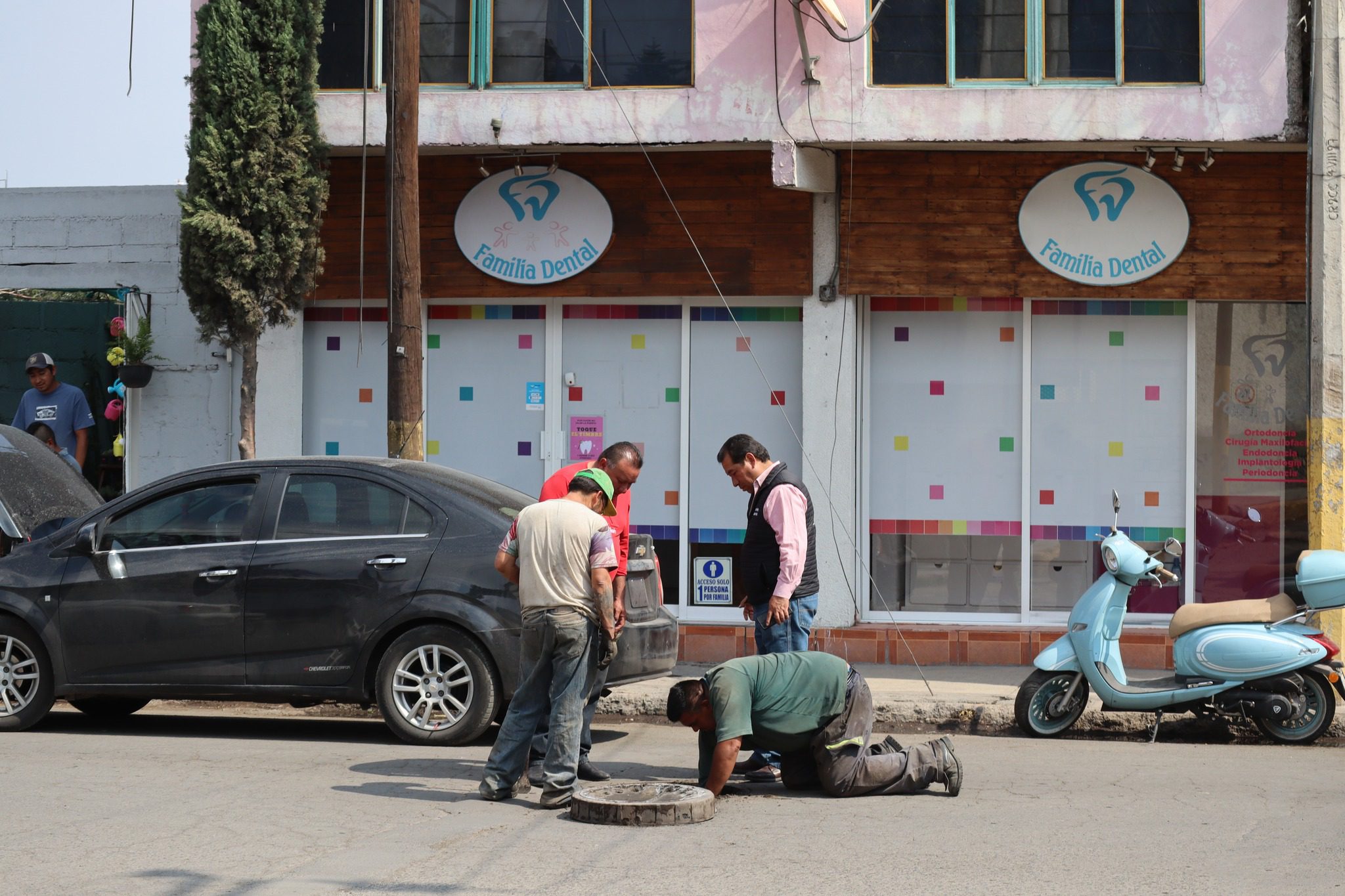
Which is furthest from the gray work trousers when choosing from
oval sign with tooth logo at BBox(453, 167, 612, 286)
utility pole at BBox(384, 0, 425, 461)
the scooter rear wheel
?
oval sign with tooth logo at BBox(453, 167, 612, 286)

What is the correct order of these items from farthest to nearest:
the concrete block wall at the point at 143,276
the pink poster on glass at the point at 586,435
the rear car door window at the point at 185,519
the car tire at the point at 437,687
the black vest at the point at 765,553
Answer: the concrete block wall at the point at 143,276
the pink poster on glass at the point at 586,435
the rear car door window at the point at 185,519
the car tire at the point at 437,687
the black vest at the point at 765,553

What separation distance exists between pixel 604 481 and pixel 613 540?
14.8 inches

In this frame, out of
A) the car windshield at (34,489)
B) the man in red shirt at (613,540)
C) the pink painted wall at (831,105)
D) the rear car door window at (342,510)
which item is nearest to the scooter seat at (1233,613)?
the man in red shirt at (613,540)

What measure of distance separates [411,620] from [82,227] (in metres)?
7.20

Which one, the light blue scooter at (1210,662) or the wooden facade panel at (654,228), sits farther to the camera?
the wooden facade panel at (654,228)

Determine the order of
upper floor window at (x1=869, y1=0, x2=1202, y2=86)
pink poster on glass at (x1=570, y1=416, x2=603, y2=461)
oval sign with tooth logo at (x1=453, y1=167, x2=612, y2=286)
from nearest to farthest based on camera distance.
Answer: upper floor window at (x1=869, y1=0, x2=1202, y2=86) < oval sign with tooth logo at (x1=453, y1=167, x2=612, y2=286) < pink poster on glass at (x1=570, y1=416, x2=603, y2=461)

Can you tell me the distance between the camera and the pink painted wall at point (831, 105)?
11.7 m

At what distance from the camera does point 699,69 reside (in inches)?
476

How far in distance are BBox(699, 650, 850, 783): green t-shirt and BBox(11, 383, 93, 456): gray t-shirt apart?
8307mm

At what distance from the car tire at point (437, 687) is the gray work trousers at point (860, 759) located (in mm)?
2037

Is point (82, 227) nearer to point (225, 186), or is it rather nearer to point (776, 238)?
point (225, 186)

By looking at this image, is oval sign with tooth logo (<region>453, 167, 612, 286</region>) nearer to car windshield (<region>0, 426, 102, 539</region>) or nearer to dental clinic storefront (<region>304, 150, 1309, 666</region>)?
dental clinic storefront (<region>304, 150, 1309, 666</region>)

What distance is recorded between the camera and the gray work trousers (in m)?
7.00

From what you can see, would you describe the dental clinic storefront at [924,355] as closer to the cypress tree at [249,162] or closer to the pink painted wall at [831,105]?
the pink painted wall at [831,105]
